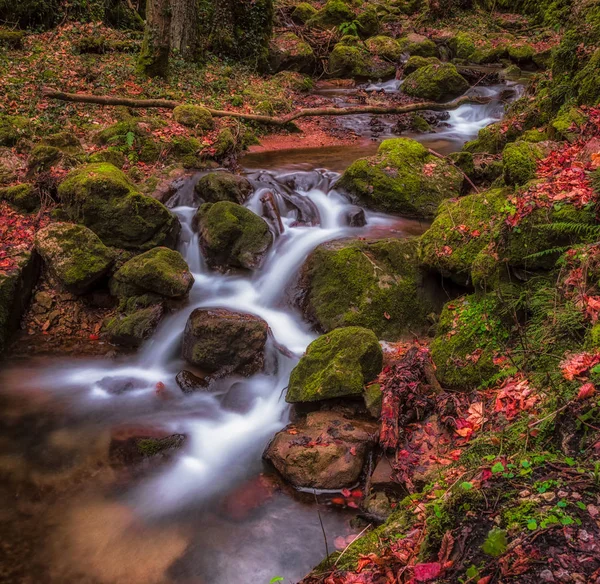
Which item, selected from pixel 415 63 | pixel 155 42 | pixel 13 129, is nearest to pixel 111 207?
pixel 13 129

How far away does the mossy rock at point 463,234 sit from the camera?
5594 millimetres

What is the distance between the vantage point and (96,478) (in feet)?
15.3

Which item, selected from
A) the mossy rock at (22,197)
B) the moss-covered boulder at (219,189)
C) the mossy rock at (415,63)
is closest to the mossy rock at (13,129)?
the mossy rock at (22,197)

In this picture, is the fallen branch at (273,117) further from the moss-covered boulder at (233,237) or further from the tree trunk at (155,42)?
the moss-covered boulder at (233,237)

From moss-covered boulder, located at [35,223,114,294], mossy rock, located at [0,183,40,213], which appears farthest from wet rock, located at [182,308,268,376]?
mossy rock, located at [0,183,40,213]

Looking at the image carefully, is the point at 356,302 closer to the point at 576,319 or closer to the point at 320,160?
the point at 576,319

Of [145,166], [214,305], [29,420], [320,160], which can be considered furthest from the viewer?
[320,160]

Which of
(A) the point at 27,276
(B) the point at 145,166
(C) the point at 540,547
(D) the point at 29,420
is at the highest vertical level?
(C) the point at 540,547

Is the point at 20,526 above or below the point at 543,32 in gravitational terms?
below

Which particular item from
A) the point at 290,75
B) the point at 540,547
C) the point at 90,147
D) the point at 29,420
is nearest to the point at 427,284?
the point at 540,547

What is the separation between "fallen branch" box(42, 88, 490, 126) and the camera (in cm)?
1063

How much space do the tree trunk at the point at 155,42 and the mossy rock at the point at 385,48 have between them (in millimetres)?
9763

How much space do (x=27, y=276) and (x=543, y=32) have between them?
2332 centimetres

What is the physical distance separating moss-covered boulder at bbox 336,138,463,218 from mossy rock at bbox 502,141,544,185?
8.44 feet
